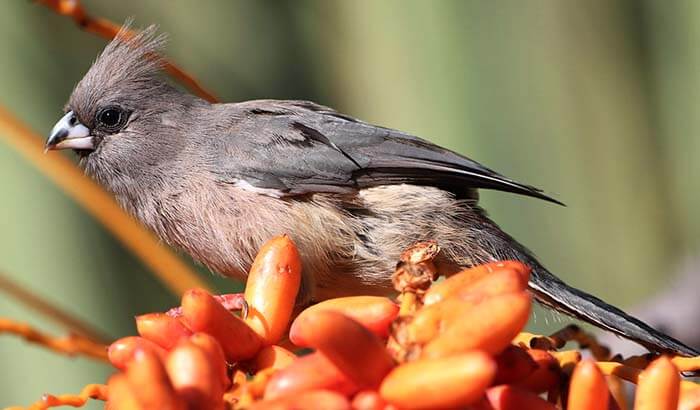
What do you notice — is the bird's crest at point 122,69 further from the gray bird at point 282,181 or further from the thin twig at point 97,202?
the thin twig at point 97,202

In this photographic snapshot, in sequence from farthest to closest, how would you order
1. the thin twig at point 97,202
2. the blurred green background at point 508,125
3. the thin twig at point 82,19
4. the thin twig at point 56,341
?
the blurred green background at point 508,125 → the thin twig at point 97,202 → the thin twig at point 82,19 → the thin twig at point 56,341

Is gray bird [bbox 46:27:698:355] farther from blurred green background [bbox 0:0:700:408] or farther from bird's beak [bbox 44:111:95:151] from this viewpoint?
blurred green background [bbox 0:0:700:408]

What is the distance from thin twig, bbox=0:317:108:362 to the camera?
2184 mm

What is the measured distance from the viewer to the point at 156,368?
4.42 ft

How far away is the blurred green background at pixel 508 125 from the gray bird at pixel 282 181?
225 mm

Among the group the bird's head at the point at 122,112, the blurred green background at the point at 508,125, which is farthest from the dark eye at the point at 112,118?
the blurred green background at the point at 508,125

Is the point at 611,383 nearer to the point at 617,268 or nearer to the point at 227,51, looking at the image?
the point at 617,268

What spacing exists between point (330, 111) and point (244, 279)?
698 millimetres

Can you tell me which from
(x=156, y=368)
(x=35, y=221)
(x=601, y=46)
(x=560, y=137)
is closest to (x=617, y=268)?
(x=560, y=137)

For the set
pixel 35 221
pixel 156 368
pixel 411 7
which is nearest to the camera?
pixel 156 368

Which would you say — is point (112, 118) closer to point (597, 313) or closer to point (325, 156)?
point (325, 156)

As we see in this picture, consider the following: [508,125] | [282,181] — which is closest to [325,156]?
[282,181]

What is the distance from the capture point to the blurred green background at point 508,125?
137 inches

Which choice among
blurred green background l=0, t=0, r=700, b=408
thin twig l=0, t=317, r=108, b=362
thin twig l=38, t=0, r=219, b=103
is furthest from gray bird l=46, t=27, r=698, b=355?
thin twig l=0, t=317, r=108, b=362
